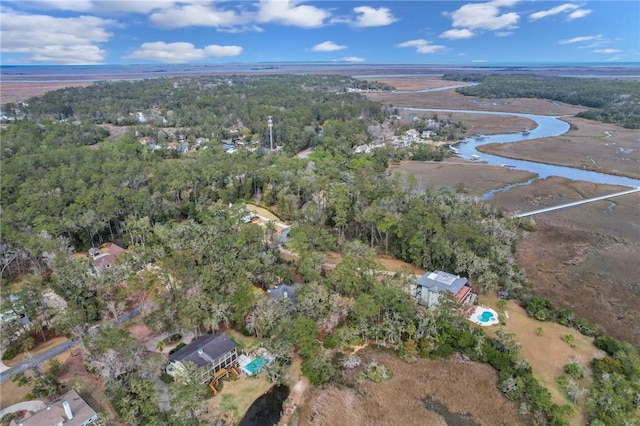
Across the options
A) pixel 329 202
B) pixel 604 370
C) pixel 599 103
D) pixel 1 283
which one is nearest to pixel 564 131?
pixel 599 103

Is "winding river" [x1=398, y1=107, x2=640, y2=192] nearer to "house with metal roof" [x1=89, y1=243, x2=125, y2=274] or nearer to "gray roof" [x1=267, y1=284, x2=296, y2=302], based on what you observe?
"gray roof" [x1=267, y1=284, x2=296, y2=302]

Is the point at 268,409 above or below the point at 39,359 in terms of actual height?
below

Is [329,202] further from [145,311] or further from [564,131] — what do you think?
[564,131]

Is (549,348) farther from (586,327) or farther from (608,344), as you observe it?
(586,327)

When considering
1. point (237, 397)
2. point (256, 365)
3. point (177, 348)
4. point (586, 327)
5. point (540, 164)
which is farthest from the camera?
point (540, 164)

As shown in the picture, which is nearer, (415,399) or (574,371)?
(415,399)

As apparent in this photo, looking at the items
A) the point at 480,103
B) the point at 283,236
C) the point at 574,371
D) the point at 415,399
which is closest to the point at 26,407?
the point at 415,399

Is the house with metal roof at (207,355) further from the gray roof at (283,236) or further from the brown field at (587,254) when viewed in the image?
the brown field at (587,254)
